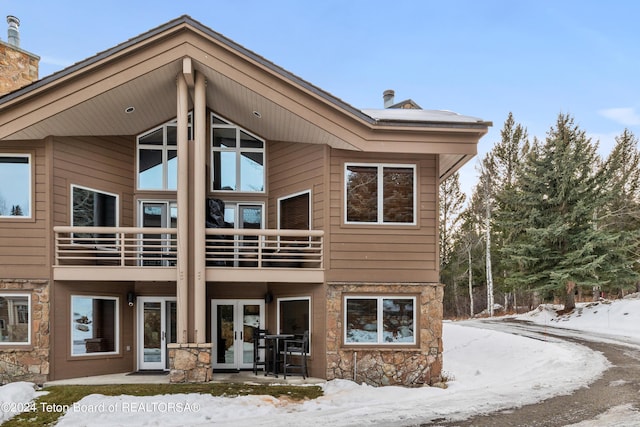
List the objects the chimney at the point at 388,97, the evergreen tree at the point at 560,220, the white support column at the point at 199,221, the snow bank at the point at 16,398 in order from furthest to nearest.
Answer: the evergreen tree at the point at 560,220, the chimney at the point at 388,97, the white support column at the point at 199,221, the snow bank at the point at 16,398

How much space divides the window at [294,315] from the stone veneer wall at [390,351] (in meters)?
0.74

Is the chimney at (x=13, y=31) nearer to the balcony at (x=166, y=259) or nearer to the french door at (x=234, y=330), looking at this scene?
the balcony at (x=166, y=259)

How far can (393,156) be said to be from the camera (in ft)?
31.7

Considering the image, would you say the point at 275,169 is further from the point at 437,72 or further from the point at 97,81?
the point at 437,72

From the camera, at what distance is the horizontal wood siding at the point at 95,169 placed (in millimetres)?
9297

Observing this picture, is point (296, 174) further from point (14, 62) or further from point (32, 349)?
point (14, 62)

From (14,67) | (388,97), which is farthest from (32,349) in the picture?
(388,97)

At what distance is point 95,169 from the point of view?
32.6 feet

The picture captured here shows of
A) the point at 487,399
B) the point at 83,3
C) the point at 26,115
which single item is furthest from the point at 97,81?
the point at 83,3

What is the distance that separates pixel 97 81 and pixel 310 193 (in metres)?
4.99

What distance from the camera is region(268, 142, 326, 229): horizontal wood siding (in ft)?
31.3

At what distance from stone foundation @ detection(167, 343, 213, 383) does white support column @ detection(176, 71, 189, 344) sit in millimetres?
192

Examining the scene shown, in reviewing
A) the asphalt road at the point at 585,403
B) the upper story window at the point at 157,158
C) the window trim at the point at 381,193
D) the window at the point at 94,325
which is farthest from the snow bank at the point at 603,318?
the window at the point at 94,325

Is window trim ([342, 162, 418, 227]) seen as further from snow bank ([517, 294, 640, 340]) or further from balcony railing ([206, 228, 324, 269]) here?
snow bank ([517, 294, 640, 340])
